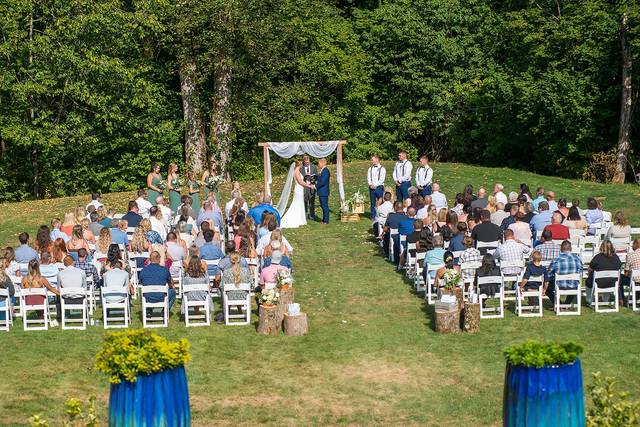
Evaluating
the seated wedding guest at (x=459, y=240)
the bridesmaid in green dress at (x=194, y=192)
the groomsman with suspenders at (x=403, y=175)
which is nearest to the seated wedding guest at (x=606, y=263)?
the seated wedding guest at (x=459, y=240)

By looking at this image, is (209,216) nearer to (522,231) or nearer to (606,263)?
(522,231)

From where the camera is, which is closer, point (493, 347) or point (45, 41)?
point (493, 347)

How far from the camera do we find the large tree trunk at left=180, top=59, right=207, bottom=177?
1652 inches

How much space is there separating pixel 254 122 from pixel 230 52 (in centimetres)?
321

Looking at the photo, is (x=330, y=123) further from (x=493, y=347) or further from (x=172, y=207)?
(x=493, y=347)

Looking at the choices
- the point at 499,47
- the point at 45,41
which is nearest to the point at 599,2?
the point at 499,47

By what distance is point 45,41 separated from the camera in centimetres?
3703

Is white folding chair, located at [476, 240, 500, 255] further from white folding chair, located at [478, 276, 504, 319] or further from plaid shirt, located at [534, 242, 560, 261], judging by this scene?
white folding chair, located at [478, 276, 504, 319]

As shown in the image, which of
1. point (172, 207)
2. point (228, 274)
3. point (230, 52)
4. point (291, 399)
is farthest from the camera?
point (230, 52)

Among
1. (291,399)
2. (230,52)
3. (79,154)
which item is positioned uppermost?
(230,52)

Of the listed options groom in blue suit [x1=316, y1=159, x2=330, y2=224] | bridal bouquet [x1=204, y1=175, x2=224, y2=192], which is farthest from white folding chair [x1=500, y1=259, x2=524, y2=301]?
bridal bouquet [x1=204, y1=175, x2=224, y2=192]

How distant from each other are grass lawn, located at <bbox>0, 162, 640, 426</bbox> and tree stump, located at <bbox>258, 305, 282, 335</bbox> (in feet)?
0.69

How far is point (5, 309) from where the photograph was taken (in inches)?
728

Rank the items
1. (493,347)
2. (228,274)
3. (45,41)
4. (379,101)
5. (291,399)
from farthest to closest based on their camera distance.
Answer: (379,101)
(45,41)
(228,274)
(493,347)
(291,399)
